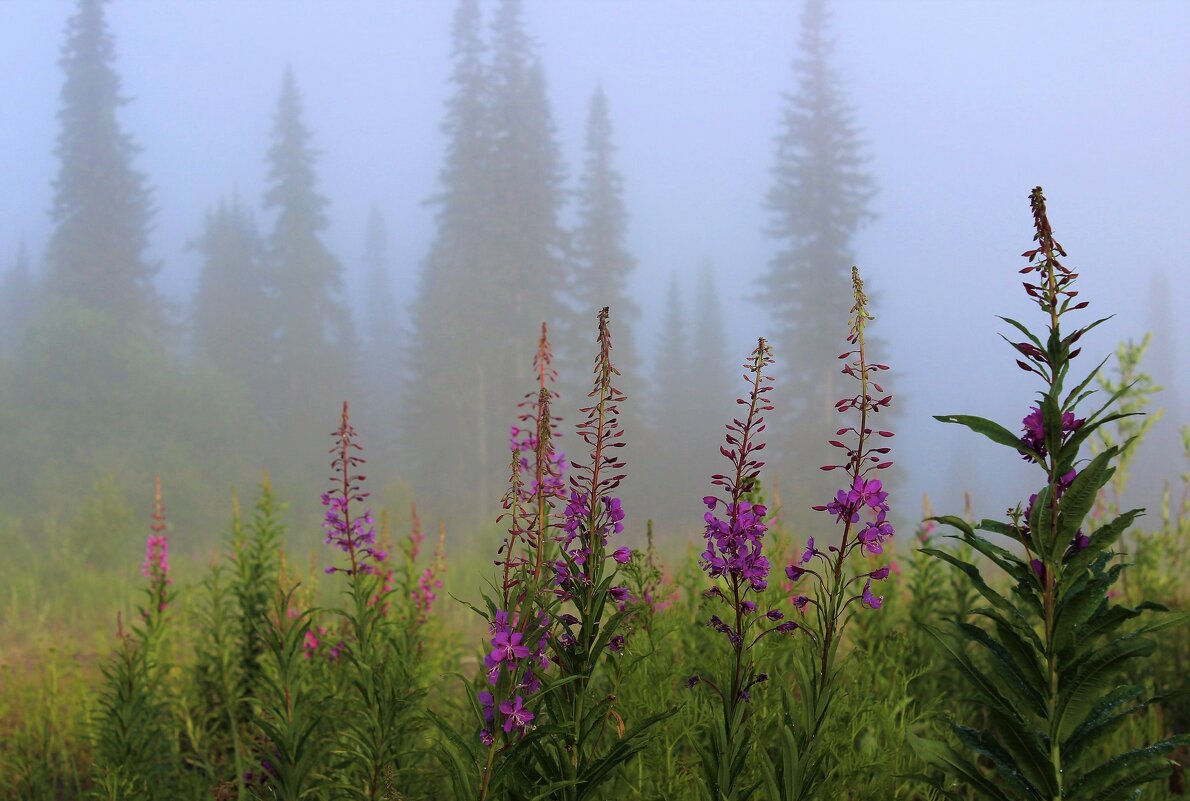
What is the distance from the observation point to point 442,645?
7480 mm

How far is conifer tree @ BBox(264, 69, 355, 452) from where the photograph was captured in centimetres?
4253

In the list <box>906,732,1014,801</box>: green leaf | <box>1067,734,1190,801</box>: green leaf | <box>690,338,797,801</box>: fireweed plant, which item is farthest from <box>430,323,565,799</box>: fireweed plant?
<box>1067,734,1190,801</box>: green leaf

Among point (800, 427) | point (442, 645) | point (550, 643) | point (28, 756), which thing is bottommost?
point (28, 756)

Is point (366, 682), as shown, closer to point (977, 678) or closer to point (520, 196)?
point (977, 678)

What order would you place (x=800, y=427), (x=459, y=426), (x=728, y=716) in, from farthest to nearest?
(x=459, y=426) → (x=800, y=427) → (x=728, y=716)

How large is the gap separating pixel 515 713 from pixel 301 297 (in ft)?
145

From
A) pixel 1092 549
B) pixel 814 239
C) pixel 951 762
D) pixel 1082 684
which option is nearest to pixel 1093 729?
pixel 1082 684

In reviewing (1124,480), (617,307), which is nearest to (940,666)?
(1124,480)

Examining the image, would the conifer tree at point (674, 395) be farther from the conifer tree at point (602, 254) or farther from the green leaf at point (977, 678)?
the green leaf at point (977, 678)

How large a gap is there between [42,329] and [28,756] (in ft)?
116

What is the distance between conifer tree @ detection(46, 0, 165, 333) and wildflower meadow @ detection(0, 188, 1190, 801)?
3662 centimetres

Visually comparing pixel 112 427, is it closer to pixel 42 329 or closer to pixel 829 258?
pixel 42 329

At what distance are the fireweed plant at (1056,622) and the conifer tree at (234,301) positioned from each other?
144 feet

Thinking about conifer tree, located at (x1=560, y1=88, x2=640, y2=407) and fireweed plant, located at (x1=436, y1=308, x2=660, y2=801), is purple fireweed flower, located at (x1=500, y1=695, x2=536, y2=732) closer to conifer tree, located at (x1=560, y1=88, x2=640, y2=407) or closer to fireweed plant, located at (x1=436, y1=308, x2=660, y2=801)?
A: fireweed plant, located at (x1=436, y1=308, x2=660, y2=801)
